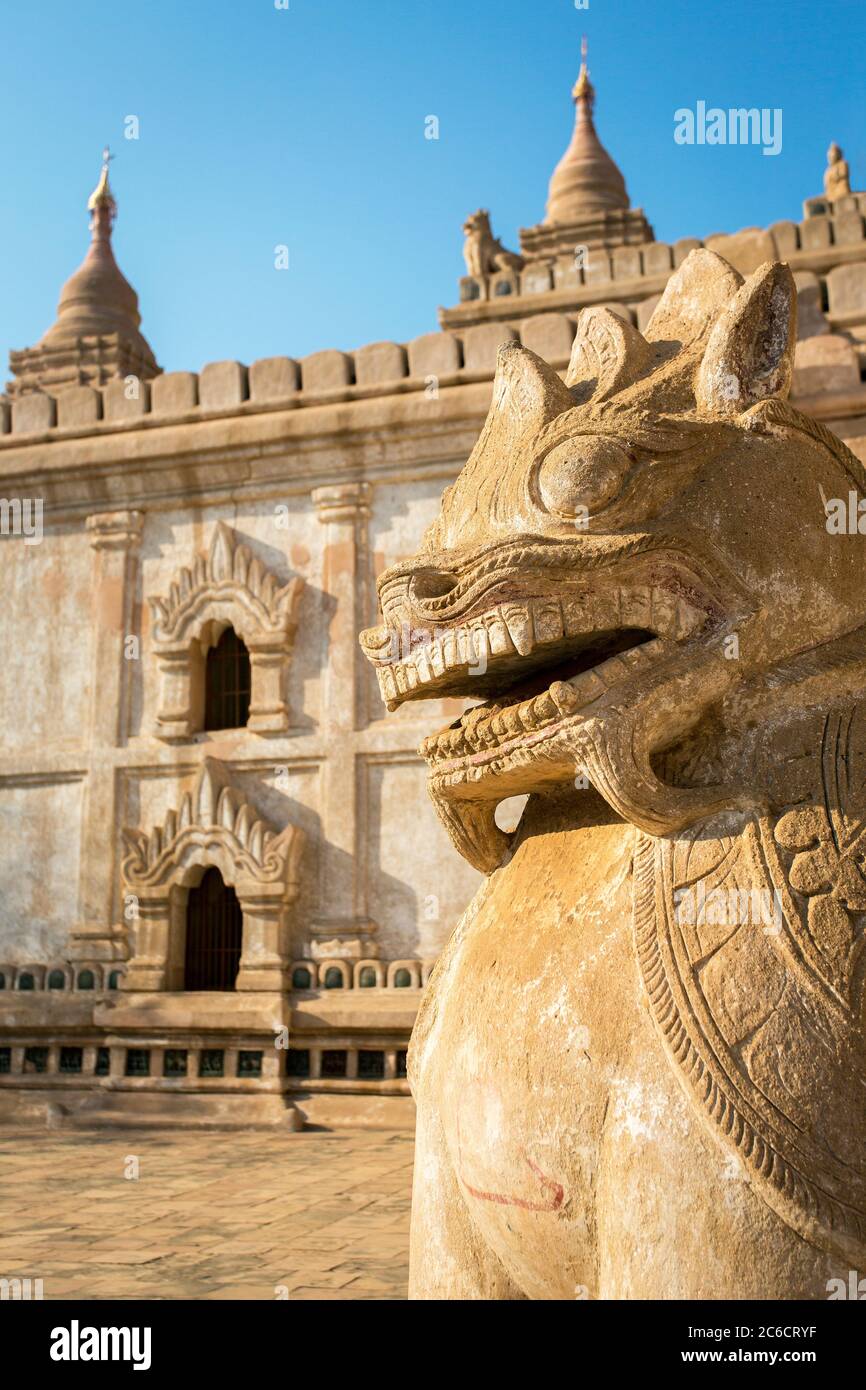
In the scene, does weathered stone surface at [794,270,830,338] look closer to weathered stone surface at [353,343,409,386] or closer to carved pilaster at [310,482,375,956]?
weathered stone surface at [353,343,409,386]

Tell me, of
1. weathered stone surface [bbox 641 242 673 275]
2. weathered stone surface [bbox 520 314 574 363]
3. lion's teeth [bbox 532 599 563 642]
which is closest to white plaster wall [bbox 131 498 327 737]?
weathered stone surface [bbox 520 314 574 363]

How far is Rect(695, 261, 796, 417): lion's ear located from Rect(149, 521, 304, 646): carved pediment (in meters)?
7.52

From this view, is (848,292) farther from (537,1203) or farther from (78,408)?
(537,1203)

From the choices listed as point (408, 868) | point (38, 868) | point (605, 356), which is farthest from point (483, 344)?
point (605, 356)

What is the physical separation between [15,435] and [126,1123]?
222 inches

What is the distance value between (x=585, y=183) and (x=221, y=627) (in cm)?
1285

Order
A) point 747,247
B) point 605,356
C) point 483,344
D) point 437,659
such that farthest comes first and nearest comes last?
1. point 747,247
2. point 483,344
3. point 605,356
4. point 437,659

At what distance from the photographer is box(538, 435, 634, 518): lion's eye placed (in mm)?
2367

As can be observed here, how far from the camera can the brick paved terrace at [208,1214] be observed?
446cm

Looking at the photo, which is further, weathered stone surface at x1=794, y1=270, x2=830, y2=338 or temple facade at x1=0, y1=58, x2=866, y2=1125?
Answer: temple facade at x1=0, y1=58, x2=866, y2=1125

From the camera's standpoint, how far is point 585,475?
2.37m

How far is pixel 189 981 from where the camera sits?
9852mm

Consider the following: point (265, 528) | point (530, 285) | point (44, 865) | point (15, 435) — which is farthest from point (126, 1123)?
point (530, 285)

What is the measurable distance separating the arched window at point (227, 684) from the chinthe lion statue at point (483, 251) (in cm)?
856
